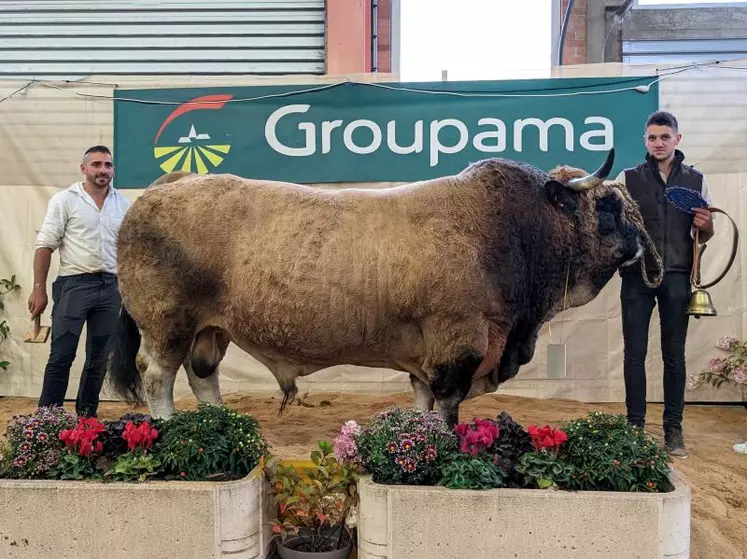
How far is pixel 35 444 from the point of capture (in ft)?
9.26

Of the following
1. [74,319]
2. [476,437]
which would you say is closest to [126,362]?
[74,319]

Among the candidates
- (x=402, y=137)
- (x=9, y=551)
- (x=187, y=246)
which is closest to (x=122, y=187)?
(x=402, y=137)

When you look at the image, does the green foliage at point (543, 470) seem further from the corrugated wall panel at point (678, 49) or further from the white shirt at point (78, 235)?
the corrugated wall panel at point (678, 49)

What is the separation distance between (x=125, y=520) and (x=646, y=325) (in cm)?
306

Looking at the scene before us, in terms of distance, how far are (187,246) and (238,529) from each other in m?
1.45

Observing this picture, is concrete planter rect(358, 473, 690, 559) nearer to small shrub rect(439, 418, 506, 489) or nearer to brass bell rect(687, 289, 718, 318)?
small shrub rect(439, 418, 506, 489)

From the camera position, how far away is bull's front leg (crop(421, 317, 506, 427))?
325 centimetres

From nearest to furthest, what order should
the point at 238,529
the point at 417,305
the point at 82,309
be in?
the point at 238,529
the point at 417,305
the point at 82,309

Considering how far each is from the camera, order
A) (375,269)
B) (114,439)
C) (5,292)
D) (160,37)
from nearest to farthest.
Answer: (114,439)
(375,269)
(5,292)
(160,37)

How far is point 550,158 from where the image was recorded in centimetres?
582

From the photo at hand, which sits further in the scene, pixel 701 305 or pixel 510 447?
pixel 701 305

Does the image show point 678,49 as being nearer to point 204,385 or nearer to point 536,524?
point 204,385

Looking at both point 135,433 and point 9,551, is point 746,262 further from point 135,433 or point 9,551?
point 9,551

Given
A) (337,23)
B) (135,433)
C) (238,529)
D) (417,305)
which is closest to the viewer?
(238,529)
